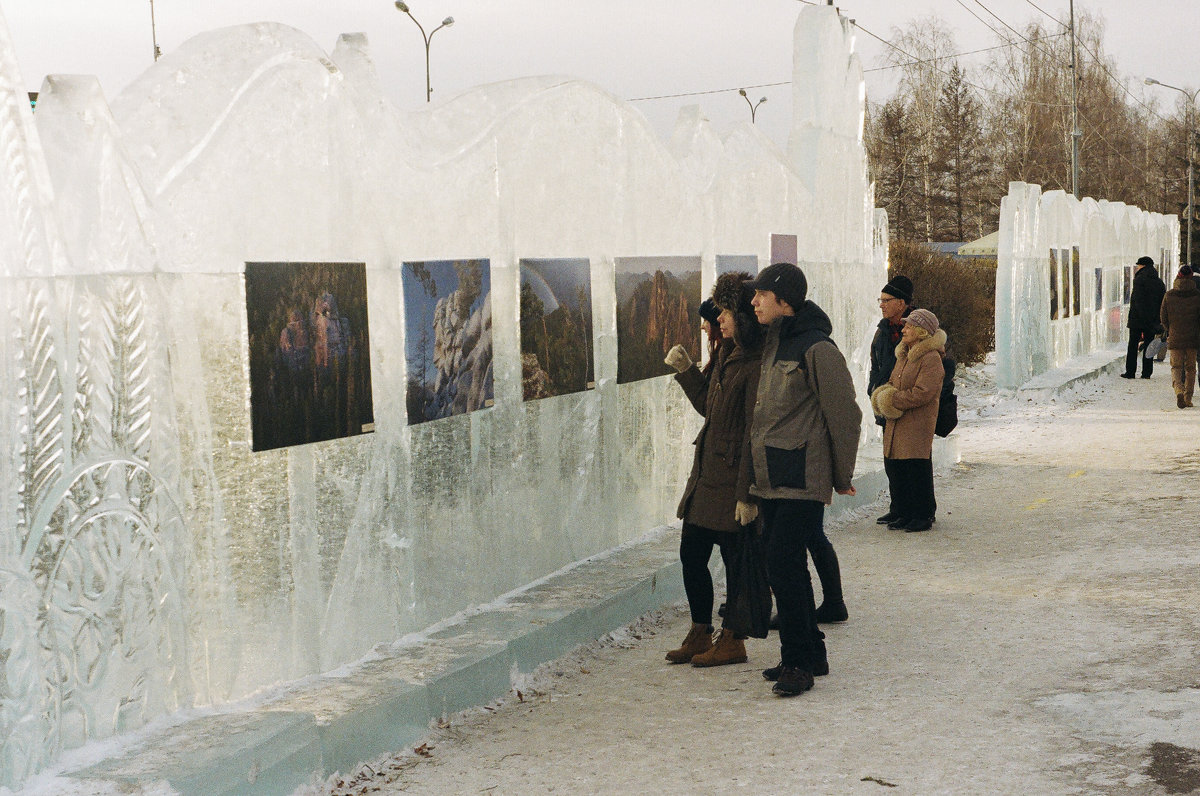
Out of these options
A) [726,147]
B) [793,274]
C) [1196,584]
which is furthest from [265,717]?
[726,147]

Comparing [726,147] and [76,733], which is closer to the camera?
[76,733]

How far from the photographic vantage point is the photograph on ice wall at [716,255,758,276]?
9.31 meters

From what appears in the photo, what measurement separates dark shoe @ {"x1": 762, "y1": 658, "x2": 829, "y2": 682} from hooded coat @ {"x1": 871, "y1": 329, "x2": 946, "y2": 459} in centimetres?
336

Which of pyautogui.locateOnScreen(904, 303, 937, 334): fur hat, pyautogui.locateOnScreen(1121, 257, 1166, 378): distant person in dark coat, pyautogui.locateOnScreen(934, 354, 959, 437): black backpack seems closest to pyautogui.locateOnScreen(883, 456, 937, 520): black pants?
pyautogui.locateOnScreen(934, 354, 959, 437): black backpack

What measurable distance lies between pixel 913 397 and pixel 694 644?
3309 mm

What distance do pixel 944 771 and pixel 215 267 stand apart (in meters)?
A: 3.05

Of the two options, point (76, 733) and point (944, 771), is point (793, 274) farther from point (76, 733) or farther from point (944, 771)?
point (76, 733)

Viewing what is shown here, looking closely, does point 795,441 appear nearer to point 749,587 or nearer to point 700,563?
point 749,587

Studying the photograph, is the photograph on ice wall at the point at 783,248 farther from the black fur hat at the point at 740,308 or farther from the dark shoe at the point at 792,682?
the dark shoe at the point at 792,682

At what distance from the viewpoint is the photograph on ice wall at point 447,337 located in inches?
233

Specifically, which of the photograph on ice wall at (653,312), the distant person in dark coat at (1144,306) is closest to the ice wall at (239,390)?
the photograph on ice wall at (653,312)

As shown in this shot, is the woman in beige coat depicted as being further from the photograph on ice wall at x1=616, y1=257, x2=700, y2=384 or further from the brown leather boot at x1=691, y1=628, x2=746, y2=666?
the brown leather boot at x1=691, y1=628, x2=746, y2=666

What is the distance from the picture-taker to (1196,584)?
7.11m

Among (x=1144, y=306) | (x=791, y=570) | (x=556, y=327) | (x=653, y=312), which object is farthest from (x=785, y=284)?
(x=1144, y=306)
